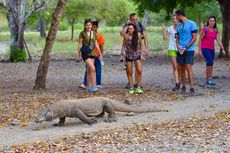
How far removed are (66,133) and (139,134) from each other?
1.14m

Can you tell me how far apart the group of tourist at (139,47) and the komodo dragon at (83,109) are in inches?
103

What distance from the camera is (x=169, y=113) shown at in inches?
363

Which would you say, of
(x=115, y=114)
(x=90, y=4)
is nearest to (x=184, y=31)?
(x=115, y=114)

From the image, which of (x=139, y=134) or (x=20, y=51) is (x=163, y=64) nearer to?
(x=20, y=51)

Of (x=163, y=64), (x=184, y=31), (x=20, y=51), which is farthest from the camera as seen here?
(x=20, y=51)

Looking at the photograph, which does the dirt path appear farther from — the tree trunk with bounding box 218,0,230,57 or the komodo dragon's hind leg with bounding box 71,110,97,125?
the tree trunk with bounding box 218,0,230,57

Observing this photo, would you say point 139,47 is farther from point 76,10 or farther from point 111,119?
point 76,10

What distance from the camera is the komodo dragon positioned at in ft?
26.0

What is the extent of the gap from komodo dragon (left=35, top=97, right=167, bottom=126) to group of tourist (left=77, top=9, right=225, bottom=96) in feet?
8.60

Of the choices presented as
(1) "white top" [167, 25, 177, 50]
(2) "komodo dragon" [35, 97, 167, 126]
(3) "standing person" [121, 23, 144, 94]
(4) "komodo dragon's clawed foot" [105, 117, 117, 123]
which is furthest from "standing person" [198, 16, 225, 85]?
(4) "komodo dragon's clawed foot" [105, 117, 117, 123]

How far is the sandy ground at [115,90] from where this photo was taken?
7.86 m

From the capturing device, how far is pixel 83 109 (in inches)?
324

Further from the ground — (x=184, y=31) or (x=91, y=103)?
(x=184, y=31)

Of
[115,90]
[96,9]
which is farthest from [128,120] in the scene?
[96,9]
